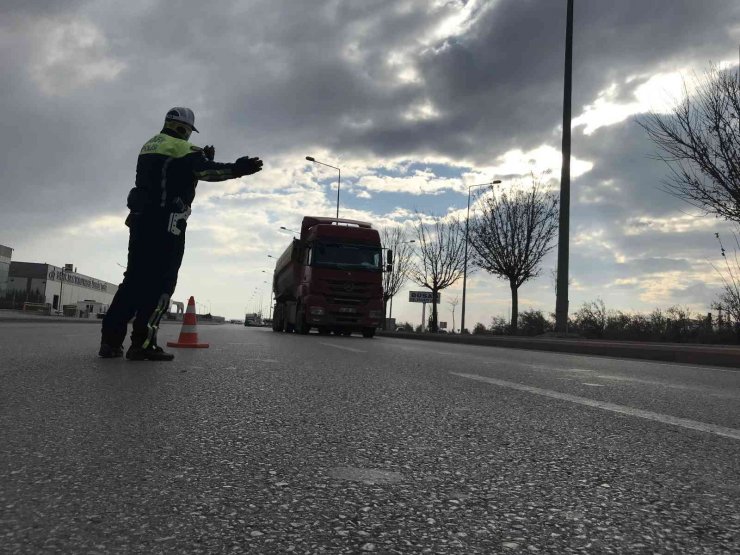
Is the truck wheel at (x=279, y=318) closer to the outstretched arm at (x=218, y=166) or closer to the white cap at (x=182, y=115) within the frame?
the white cap at (x=182, y=115)

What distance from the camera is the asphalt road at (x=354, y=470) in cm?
155

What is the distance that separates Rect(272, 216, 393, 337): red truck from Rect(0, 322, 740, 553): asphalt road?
1402cm

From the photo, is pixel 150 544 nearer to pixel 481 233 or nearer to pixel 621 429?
pixel 621 429

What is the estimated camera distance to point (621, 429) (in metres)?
3.23

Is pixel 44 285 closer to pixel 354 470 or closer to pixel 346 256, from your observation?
pixel 346 256

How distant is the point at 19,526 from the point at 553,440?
2.11 m

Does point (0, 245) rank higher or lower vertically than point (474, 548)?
higher

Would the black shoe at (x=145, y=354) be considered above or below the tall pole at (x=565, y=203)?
below

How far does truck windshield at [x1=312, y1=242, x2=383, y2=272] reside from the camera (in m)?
18.9

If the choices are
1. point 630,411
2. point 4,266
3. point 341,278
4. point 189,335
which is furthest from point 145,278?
point 4,266

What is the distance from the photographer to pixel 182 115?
6.06 metres

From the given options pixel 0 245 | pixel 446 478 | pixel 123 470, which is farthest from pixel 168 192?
pixel 0 245

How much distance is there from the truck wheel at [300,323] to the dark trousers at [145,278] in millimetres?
12995

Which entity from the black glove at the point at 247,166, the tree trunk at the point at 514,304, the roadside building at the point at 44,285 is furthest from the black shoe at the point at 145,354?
the roadside building at the point at 44,285
